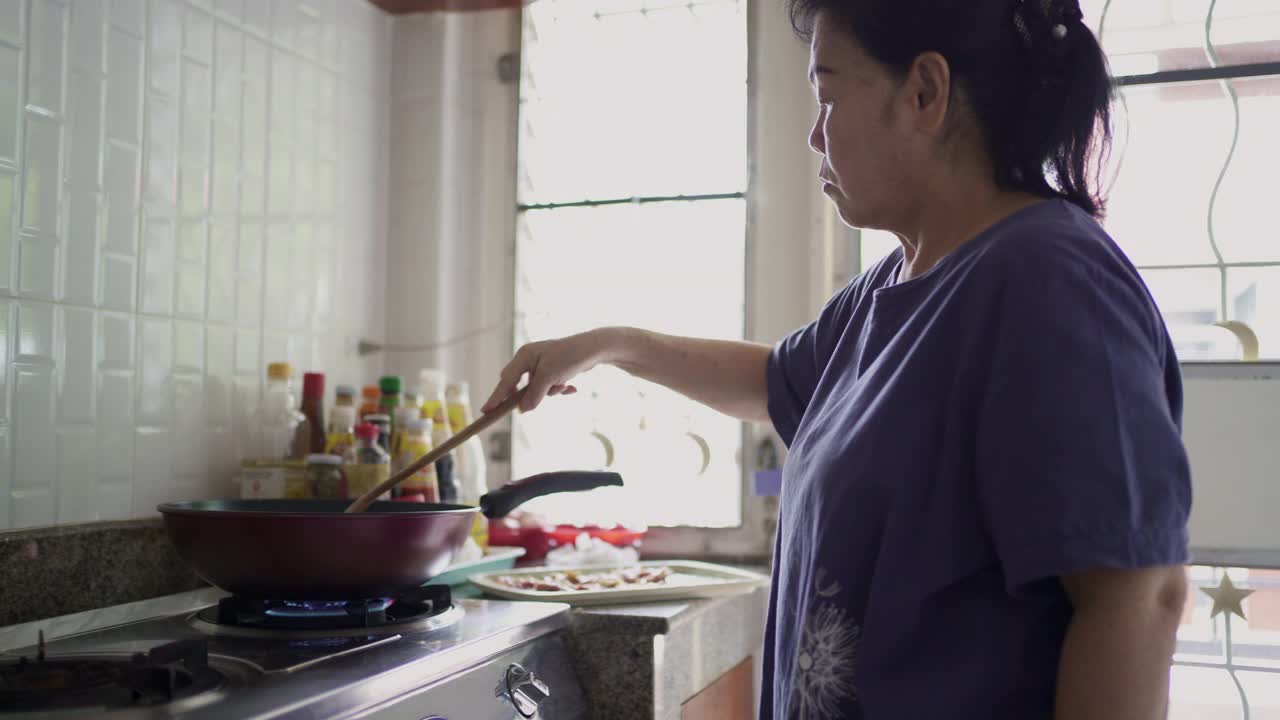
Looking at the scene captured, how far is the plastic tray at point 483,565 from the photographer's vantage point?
1473 millimetres

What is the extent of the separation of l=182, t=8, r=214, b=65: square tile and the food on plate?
815 millimetres

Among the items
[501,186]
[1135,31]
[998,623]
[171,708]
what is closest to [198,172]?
[501,186]

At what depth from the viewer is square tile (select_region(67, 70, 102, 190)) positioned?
125 cm

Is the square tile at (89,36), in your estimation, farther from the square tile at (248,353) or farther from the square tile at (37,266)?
the square tile at (248,353)

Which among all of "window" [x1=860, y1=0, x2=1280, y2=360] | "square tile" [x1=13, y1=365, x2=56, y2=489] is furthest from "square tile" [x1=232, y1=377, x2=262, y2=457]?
"window" [x1=860, y1=0, x2=1280, y2=360]

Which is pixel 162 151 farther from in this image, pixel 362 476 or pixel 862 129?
pixel 862 129

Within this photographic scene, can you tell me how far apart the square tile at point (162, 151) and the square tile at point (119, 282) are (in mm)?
93

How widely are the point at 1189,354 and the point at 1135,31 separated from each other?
52cm

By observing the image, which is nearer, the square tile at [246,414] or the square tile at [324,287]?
the square tile at [246,414]

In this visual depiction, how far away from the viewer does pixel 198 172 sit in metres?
1.45

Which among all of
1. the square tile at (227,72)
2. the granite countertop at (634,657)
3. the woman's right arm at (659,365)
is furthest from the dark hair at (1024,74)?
the square tile at (227,72)

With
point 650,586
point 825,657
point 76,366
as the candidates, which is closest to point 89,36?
→ point 76,366

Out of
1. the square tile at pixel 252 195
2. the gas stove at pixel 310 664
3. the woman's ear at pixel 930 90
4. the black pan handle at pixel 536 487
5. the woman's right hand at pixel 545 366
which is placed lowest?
the gas stove at pixel 310 664

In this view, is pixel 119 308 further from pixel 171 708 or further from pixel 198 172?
pixel 171 708
